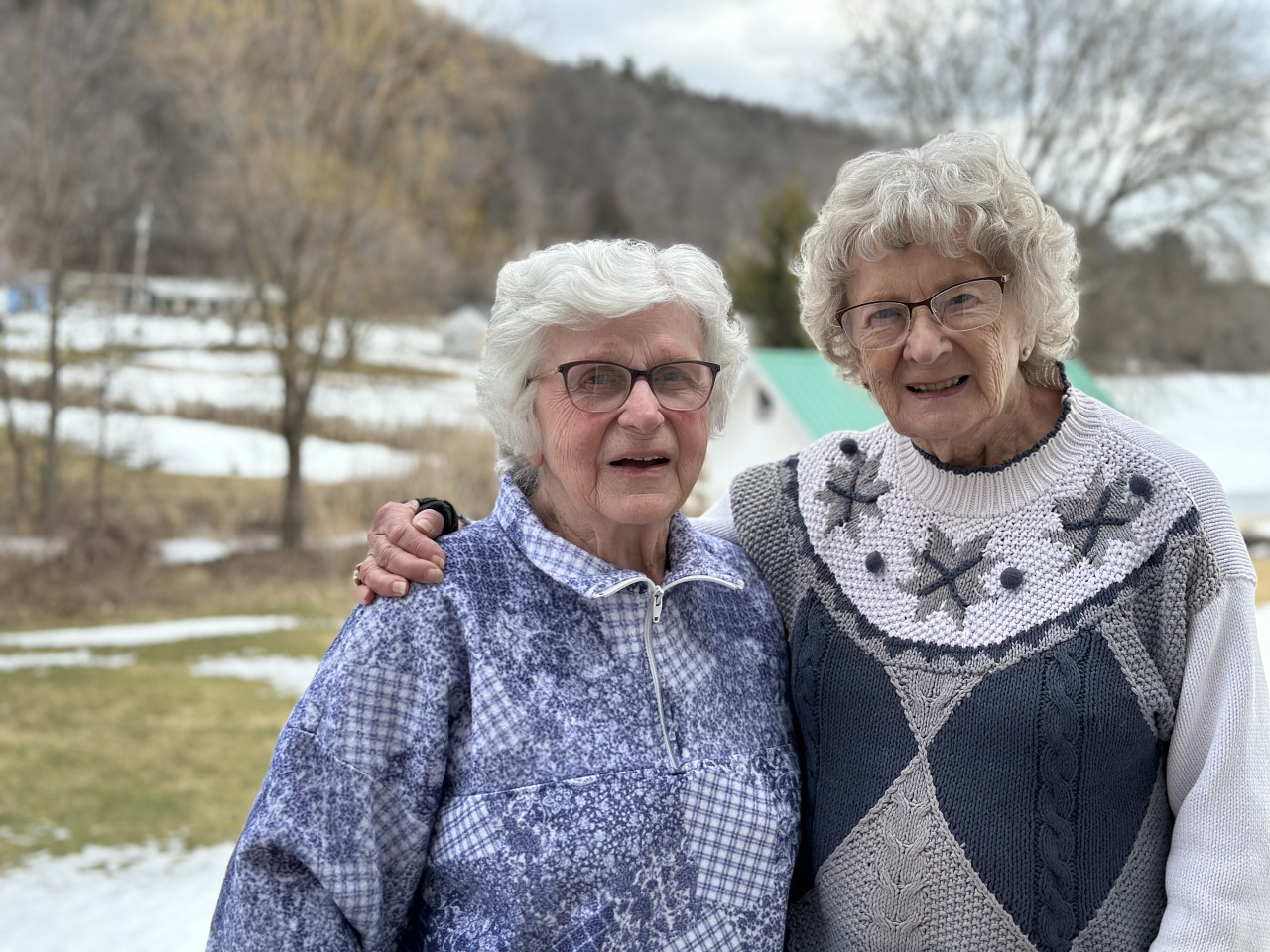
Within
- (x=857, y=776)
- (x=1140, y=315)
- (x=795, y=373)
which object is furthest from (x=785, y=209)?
(x=857, y=776)

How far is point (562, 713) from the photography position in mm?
1541

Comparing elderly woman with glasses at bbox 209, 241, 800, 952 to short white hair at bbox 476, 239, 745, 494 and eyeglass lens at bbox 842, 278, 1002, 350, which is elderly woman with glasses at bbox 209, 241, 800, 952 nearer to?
short white hair at bbox 476, 239, 745, 494

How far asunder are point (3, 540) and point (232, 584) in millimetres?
2076

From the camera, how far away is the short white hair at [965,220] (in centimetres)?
159

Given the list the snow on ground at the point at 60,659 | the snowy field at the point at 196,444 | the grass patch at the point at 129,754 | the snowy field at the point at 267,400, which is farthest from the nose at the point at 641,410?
the snowy field at the point at 267,400

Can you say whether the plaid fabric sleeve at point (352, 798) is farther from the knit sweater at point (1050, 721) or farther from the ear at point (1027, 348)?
the ear at point (1027, 348)

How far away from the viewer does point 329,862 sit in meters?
1.44

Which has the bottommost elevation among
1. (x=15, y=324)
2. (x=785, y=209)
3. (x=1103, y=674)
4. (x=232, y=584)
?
(x=232, y=584)

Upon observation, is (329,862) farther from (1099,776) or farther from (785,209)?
(785,209)

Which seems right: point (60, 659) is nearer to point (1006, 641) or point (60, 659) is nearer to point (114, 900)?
point (114, 900)

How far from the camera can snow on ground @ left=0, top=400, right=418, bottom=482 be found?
11484mm

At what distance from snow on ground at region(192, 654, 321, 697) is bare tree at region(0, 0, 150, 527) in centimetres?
406

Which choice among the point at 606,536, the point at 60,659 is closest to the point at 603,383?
the point at 606,536

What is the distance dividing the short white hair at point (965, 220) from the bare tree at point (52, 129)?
985cm
